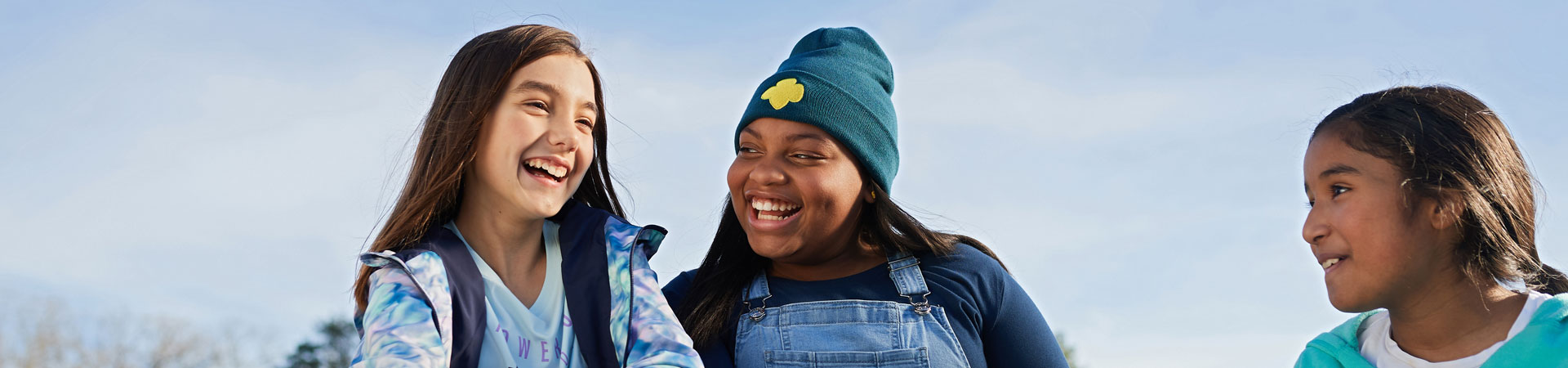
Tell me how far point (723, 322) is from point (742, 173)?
438 millimetres

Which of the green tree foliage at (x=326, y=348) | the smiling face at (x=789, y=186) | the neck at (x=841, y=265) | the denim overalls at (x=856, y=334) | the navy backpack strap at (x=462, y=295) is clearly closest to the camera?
the navy backpack strap at (x=462, y=295)

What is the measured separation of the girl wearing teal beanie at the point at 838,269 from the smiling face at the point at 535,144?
0.54m

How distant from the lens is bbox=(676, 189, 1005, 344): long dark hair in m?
3.36

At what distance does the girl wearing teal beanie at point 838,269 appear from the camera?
3.23 meters

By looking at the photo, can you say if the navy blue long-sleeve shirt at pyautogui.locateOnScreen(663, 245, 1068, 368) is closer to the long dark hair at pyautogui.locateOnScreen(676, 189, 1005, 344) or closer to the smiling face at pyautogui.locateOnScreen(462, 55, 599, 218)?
the long dark hair at pyautogui.locateOnScreen(676, 189, 1005, 344)

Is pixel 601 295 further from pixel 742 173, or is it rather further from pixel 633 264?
pixel 742 173

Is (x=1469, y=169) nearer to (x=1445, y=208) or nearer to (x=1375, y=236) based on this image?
(x=1445, y=208)

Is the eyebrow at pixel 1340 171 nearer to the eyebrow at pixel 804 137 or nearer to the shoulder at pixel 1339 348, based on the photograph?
the shoulder at pixel 1339 348

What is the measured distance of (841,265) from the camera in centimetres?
350

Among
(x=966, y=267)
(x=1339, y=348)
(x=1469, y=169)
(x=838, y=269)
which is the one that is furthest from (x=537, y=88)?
(x=1469, y=169)

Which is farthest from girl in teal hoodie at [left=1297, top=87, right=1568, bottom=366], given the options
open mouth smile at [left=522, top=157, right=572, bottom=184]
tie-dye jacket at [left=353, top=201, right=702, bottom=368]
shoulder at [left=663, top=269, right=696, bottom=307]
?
open mouth smile at [left=522, top=157, right=572, bottom=184]

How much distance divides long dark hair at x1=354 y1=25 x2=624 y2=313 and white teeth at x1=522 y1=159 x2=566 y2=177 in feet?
0.53

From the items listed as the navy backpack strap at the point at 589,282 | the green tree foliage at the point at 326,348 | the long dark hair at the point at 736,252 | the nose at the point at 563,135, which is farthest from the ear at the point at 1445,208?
the green tree foliage at the point at 326,348

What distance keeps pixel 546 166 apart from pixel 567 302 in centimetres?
35
